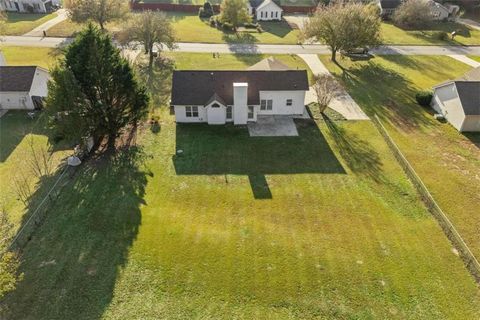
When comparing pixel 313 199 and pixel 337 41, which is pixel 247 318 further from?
pixel 337 41

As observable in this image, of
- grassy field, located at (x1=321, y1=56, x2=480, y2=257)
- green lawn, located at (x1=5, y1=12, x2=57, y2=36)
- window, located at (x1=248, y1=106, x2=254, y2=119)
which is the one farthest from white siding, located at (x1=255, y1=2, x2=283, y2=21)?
window, located at (x1=248, y1=106, x2=254, y2=119)

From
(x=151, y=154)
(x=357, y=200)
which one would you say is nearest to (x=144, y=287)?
(x=151, y=154)

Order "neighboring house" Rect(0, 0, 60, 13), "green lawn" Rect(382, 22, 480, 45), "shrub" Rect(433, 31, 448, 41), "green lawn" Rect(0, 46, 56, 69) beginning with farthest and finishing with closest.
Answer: "neighboring house" Rect(0, 0, 60, 13)
"shrub" Rect(433, 31, 448, 41)
"green lawn" Rect(382, 22, 480, 45)
"green lawn" Rect(0, 46, 56, 69)

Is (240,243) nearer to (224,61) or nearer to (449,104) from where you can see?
(449,104)

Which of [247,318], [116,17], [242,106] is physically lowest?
[247,318]

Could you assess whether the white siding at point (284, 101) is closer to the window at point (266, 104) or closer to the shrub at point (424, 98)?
the window at point (266, 104)

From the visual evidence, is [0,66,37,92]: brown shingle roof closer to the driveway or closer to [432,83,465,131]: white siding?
the driveway
